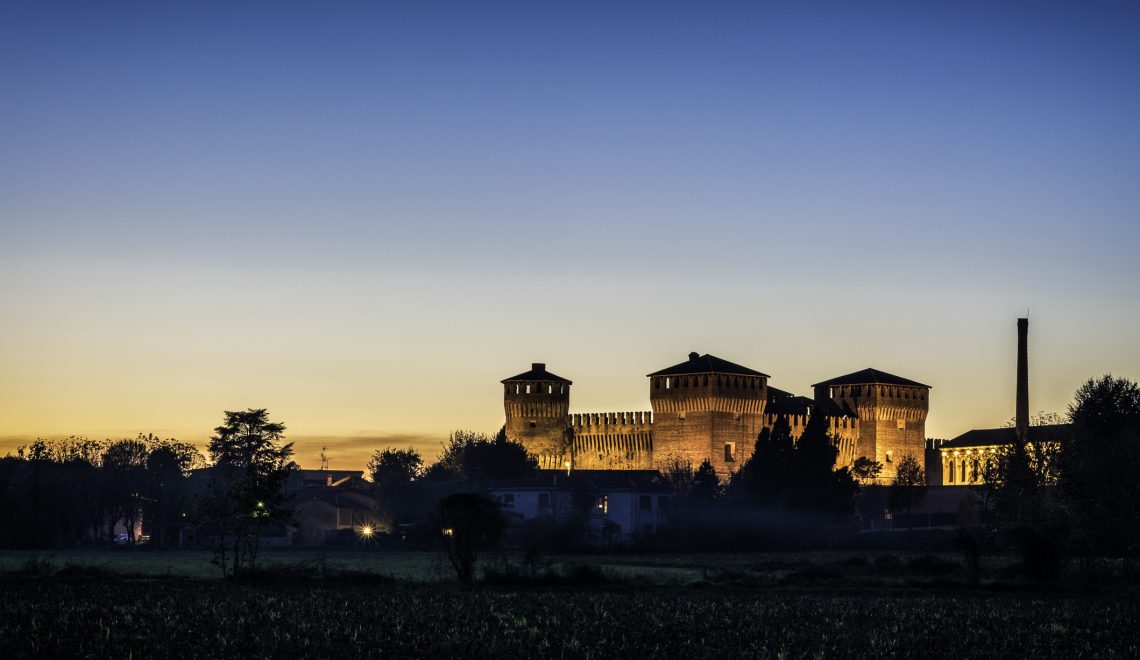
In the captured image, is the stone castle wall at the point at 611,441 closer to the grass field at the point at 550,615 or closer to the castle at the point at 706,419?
the castle at the point at 706,419

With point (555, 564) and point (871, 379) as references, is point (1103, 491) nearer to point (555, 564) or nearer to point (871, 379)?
point (555, 564)

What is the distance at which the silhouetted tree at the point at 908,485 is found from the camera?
104 metres

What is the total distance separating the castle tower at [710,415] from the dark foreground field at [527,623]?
2775 inches

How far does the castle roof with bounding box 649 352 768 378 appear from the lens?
111312mm

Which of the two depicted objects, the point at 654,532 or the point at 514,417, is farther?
the point at 514,417

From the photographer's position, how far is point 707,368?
4377 inches

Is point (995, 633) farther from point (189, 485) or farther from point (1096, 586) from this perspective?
point (189, 485)

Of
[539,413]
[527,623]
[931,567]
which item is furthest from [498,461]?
[527,623]

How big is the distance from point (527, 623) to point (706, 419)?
81232mm

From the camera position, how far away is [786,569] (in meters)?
54.8

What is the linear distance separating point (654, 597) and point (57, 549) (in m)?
46.5

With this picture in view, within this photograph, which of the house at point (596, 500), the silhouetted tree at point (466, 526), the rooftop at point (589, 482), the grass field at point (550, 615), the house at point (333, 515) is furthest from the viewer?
the house at point (333, 515)

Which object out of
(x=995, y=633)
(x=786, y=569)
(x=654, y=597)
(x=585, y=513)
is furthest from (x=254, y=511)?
(x=585, y=513)

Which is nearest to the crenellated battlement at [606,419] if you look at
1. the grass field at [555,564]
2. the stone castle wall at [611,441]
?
the stone castle wall at [611,441]
